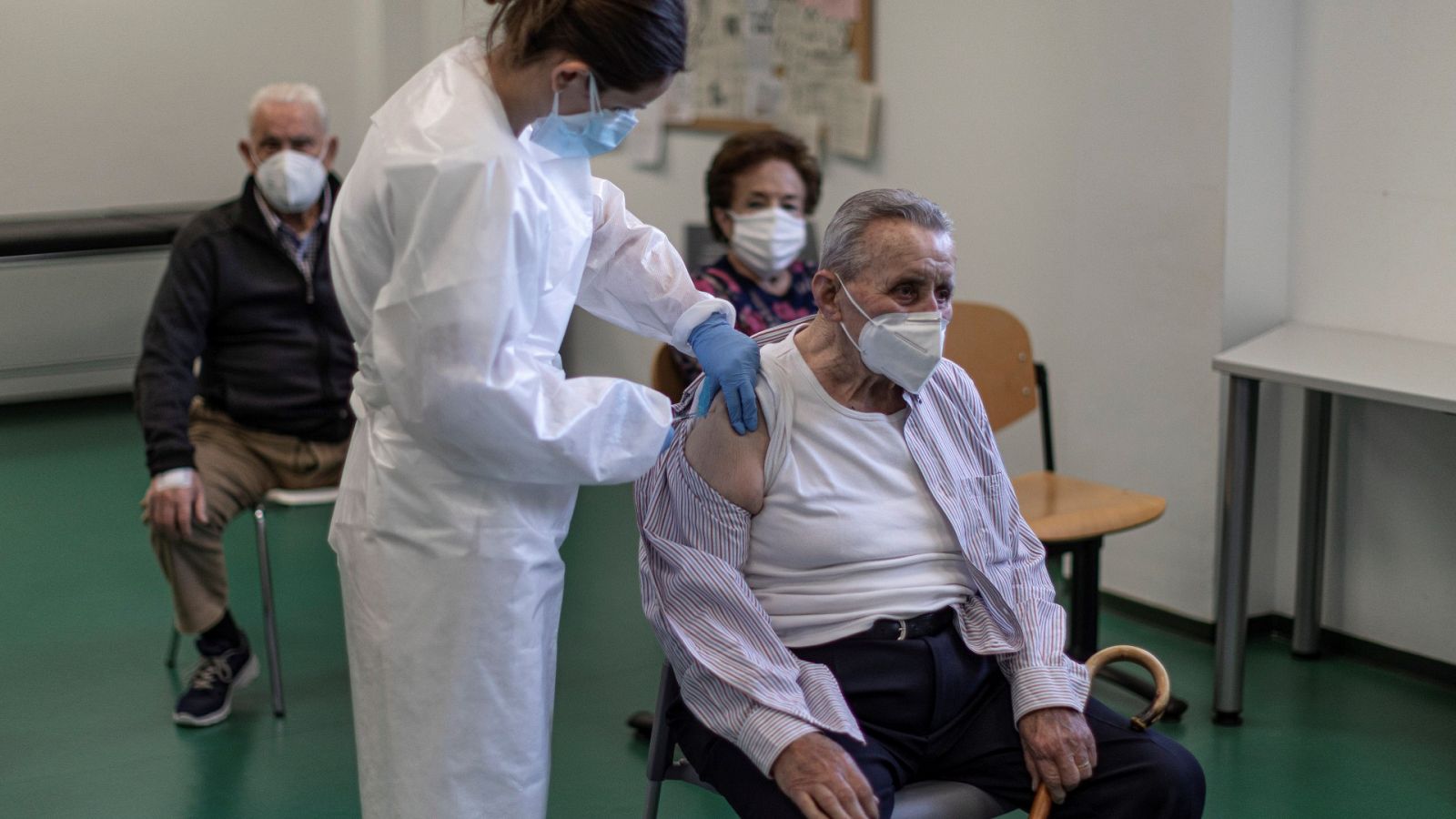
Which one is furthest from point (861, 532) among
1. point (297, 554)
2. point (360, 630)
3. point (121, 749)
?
point (297, 554)

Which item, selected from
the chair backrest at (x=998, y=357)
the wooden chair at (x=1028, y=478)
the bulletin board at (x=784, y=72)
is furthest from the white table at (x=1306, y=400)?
the bulletin board at (x=784, y=72)

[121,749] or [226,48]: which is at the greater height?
[226,48]

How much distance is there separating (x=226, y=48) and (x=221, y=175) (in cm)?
54

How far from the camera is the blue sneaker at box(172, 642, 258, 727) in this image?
2.93 metres

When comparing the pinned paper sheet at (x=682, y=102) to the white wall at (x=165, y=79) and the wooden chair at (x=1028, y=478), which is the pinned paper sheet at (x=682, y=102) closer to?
the white wall at (x=165, y=79)

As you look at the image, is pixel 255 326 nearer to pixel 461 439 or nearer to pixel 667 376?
pixel 667 376

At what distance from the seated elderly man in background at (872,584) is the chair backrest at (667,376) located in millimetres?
884

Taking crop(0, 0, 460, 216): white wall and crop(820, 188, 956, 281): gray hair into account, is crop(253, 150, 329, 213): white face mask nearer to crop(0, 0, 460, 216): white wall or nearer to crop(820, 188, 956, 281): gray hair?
crop(820, 188, 956, 281): gray hair

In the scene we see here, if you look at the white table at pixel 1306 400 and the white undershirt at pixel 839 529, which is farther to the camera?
the white table at pixel 1306 400

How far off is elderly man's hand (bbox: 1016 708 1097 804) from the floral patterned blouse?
1.27 metres

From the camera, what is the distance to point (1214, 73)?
3117 millimetres

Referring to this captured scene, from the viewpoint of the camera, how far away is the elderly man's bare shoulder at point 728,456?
186 cm

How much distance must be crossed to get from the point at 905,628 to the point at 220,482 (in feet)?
5.35

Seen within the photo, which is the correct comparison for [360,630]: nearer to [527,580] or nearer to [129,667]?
[527,580]
